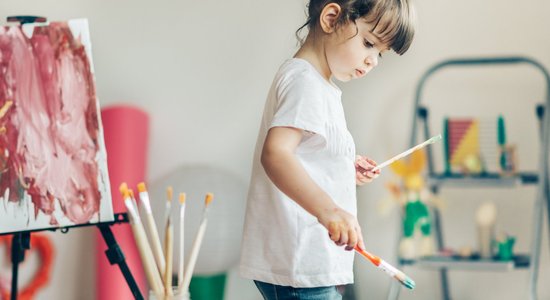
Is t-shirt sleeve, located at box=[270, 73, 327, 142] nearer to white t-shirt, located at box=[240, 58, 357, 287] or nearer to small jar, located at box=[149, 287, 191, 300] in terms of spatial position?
white t-shirt, located at box=[240, 58, 357, 287]

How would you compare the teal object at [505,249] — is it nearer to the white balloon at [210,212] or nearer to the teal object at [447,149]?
the teal object at [447,149]

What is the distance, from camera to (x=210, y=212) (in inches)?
92.6

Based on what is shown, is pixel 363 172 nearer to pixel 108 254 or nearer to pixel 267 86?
pixel 108 254

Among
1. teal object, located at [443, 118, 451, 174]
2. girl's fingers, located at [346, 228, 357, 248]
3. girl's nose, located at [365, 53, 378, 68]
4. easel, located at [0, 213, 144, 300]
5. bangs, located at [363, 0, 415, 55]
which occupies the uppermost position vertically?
bangs, located at [363, 0, 415, 55]

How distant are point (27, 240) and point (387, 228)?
1283 millimetres

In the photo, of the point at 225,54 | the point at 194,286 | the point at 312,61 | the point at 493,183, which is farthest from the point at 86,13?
the point at 312,61

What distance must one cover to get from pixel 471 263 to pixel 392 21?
123cm

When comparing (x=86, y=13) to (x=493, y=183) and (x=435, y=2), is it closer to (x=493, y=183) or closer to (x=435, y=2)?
(x=435, y=2)

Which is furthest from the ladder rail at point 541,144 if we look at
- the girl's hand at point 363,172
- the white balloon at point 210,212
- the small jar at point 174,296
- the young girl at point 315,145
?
the young girl at point 315,145

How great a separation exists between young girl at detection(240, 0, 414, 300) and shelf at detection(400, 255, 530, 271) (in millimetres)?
1118

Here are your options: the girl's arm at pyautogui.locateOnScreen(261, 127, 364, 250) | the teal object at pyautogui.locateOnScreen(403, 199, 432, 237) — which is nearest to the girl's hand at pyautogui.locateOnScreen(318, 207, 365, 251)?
the girl's arm at pyautogui.locateOnScreen(261, 127, 364, 250)

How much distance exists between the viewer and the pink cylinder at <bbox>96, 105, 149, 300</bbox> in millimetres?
2402

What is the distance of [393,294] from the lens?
2.33 metres

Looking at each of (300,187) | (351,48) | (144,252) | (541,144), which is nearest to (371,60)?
(351,48)
